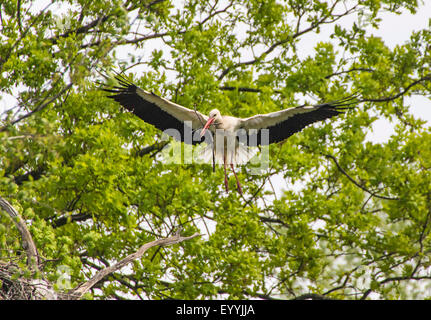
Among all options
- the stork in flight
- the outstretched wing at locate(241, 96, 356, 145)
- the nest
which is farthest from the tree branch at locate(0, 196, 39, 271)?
the outstretched wing at locate(241, 96, 356, 145)

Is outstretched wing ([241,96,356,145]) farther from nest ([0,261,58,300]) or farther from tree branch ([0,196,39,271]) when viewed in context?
Result: nest ([0,261,58,300])

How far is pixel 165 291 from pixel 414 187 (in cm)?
445

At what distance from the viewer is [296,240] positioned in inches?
365

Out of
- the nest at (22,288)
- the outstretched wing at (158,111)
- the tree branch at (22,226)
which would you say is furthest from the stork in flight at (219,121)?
the nest at (22,288)

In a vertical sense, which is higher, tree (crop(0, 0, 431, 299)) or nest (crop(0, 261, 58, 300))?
tree (crop(0, 0, 431, 299))

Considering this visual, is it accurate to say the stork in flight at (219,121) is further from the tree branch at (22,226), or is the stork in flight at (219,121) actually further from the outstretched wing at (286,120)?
the tree branch at (22,226)

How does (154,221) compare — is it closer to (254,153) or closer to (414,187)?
(254,153)

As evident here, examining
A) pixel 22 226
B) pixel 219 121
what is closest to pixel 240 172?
pixel 219 121

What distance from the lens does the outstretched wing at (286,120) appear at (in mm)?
7772

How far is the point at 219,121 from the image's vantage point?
317 inches

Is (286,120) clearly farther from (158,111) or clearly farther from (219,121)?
(158,111)

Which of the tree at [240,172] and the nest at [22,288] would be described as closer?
the nest at [22,288]

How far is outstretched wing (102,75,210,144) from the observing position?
7828 mm

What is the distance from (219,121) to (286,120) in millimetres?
925
